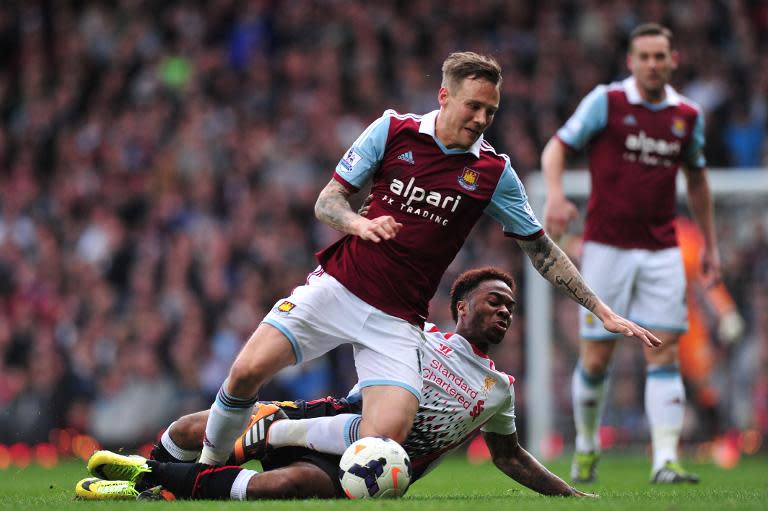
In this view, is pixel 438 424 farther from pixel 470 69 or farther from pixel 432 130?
pixel 470 69

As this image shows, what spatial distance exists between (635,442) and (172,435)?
736cm

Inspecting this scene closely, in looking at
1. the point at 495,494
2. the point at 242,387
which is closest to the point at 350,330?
the point at 242,387

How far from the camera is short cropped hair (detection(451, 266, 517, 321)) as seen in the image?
7.00 meters

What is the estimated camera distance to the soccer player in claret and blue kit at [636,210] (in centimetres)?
888

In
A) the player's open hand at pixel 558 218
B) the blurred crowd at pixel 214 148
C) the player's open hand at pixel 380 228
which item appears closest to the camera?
the player's open hand at pixel 380 228

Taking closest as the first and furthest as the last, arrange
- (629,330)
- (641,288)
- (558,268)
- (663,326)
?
(629,330) < (558,268) < (663,326) < (641,288)

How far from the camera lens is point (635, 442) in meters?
13.1

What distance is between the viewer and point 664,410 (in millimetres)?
8719

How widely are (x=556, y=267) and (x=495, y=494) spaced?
1.29 metres

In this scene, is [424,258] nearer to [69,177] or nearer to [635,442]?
[635,442]

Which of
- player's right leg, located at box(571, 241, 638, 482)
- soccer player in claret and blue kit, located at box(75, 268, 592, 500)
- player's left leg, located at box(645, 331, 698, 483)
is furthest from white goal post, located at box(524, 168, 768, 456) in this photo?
soccer player in claret and blue kit, located at box(75, 268, 592, 500)

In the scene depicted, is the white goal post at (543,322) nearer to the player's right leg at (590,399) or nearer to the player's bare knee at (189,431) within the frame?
the player's right leg at (590,399)

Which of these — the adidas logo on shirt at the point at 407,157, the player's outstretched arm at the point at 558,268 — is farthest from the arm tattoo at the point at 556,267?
the adidas logo on shirt at the point at 407,157

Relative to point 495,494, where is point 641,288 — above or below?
above
